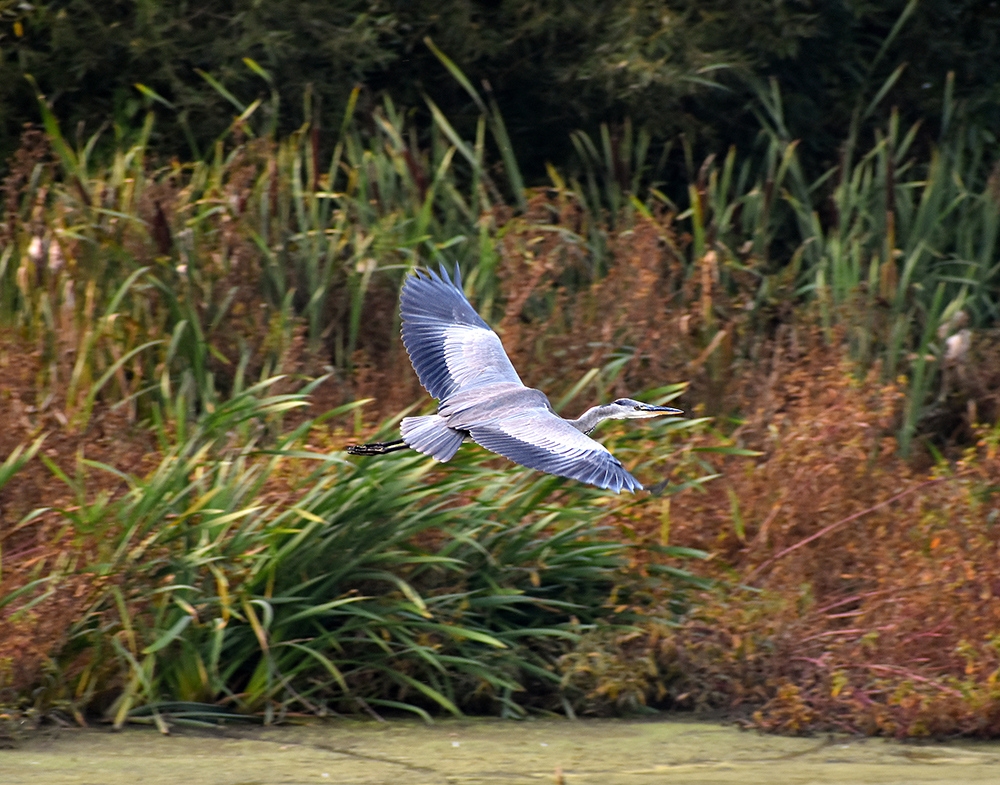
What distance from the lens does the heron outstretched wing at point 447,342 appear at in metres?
4.42

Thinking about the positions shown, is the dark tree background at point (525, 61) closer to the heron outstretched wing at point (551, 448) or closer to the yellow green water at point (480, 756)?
the yellow green water at point (480, 756)

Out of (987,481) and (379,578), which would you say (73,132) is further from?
(987,481)

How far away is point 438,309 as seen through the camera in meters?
4.78

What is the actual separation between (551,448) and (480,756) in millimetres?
1153

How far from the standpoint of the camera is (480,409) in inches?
156

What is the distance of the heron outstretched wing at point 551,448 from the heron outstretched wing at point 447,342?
53 cm

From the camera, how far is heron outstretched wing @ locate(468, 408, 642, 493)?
3344mm

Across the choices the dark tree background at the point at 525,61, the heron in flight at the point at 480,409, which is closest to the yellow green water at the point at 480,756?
the heron in flight at the point at 480,409

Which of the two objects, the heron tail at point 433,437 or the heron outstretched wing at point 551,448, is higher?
the heron outstretched wing at point 551,448

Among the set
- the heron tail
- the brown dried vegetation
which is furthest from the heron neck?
the brown dried vegetation

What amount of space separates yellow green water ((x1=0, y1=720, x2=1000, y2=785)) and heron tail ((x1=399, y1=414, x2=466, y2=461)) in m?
0.96

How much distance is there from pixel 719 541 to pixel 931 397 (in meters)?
1.86

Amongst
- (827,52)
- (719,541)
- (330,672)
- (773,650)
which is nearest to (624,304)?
(719,541)

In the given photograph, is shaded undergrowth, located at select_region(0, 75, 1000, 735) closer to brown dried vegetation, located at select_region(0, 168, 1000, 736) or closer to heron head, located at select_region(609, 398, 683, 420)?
brown dried vegetation, located at select_region(0, 168, 1000, 736)
